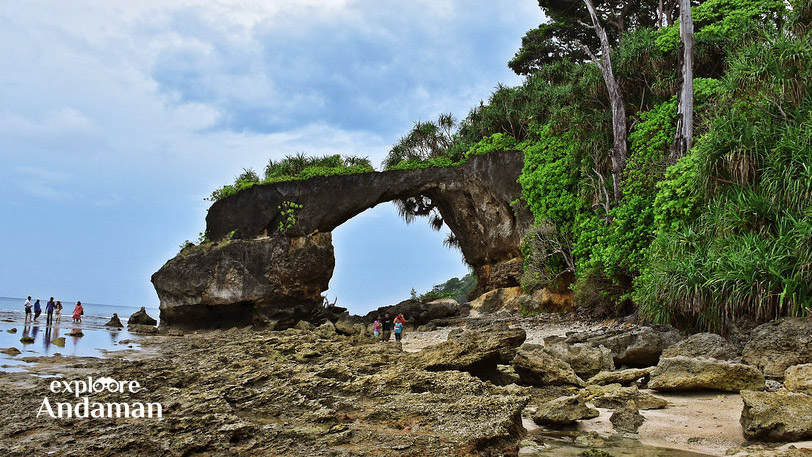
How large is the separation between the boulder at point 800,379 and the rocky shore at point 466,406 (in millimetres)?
18

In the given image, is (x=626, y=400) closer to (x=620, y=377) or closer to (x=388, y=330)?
(x=620, y=377)

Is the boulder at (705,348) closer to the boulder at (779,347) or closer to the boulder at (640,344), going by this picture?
the boulder at (779,347)

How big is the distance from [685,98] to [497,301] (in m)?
9.10

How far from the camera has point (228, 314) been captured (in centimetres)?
2123

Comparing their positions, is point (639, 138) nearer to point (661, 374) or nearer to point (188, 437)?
point (661, 374)

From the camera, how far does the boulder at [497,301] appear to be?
61.8 feet

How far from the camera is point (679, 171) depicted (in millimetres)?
11000

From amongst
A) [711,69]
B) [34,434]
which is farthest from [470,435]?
[711,69]

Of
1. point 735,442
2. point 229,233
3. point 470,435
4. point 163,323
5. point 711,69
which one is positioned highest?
point 711,69

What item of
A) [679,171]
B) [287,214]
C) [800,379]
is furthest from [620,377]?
[287,214]

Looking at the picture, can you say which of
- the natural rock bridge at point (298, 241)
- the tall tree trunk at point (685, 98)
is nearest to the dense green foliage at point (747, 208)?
the tall tree trunk at point (685, 98)

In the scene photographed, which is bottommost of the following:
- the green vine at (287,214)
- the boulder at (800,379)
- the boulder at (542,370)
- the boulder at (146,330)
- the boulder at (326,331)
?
the boulder at (800,379)

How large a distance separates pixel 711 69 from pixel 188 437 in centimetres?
1715

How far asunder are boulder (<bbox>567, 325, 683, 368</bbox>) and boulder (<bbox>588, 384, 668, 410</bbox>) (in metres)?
2.03
